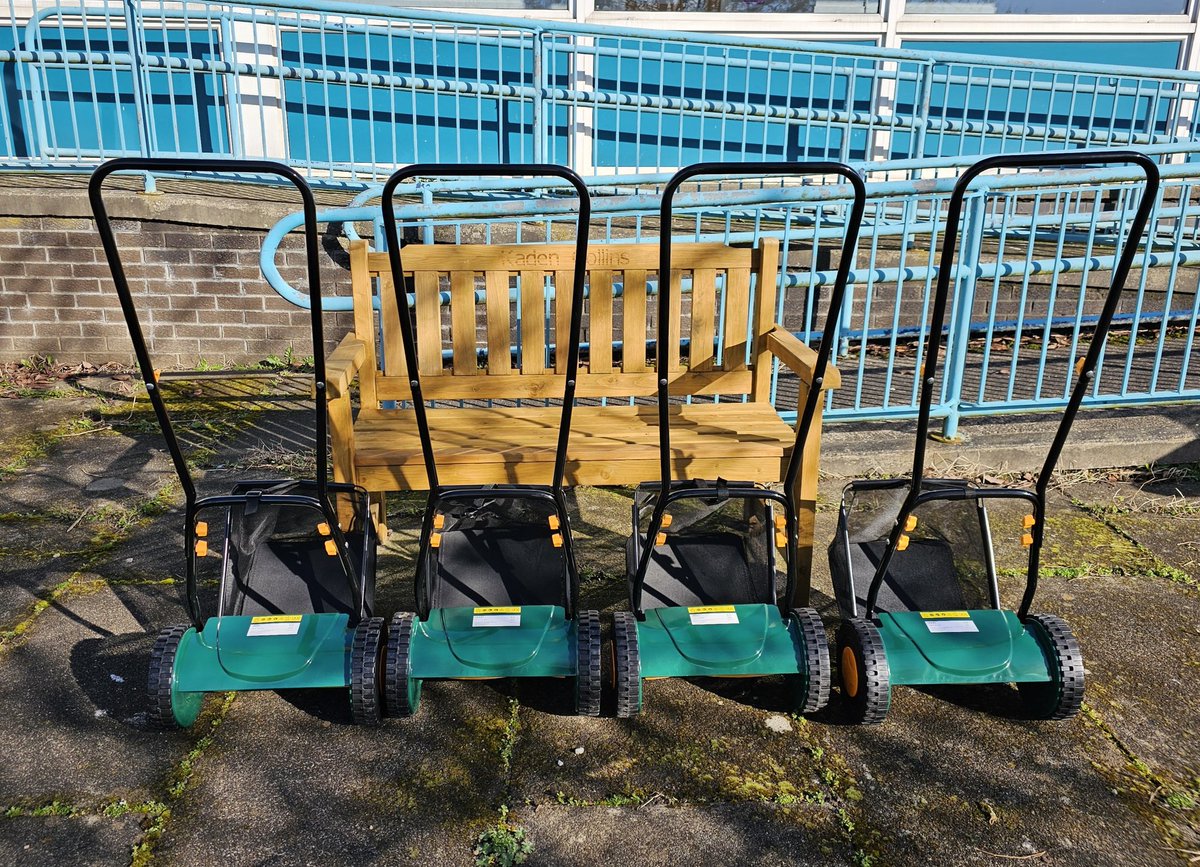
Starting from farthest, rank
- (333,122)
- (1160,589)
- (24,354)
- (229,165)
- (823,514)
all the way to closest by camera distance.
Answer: (333,122)
(24,354)
(823,514)
(1160,589)
(229,165)

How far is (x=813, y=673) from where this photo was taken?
247cm

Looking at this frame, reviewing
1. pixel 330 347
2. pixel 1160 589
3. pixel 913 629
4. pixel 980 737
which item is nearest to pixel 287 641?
pixel 913 629

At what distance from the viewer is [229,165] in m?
2.02

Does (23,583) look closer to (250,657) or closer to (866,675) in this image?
(250,657)

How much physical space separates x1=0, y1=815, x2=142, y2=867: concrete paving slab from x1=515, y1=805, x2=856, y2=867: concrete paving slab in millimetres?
918

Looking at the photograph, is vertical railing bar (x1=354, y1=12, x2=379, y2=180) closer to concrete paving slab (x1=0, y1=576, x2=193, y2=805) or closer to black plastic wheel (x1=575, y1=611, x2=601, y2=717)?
concrete paving slab (x1=0, y1=576, x2=193, y2=805)

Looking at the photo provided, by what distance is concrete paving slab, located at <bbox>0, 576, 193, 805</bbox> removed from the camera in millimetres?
2279

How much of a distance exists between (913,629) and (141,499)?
3357 mm

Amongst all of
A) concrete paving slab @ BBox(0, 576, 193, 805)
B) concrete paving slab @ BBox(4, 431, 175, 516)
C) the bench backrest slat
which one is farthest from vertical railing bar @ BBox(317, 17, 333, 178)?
concrete paving slab @ BBox(0, 576, 193, 805)

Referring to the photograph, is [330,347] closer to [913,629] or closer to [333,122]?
[333,122]

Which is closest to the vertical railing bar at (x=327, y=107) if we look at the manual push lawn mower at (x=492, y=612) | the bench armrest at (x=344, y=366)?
the bench armrest at (x=344, y=366)

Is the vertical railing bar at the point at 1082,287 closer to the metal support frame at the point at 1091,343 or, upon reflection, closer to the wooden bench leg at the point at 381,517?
the metal support frame at the point at 1091,343

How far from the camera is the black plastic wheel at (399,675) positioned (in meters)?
2.43

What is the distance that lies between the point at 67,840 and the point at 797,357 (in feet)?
8.08
